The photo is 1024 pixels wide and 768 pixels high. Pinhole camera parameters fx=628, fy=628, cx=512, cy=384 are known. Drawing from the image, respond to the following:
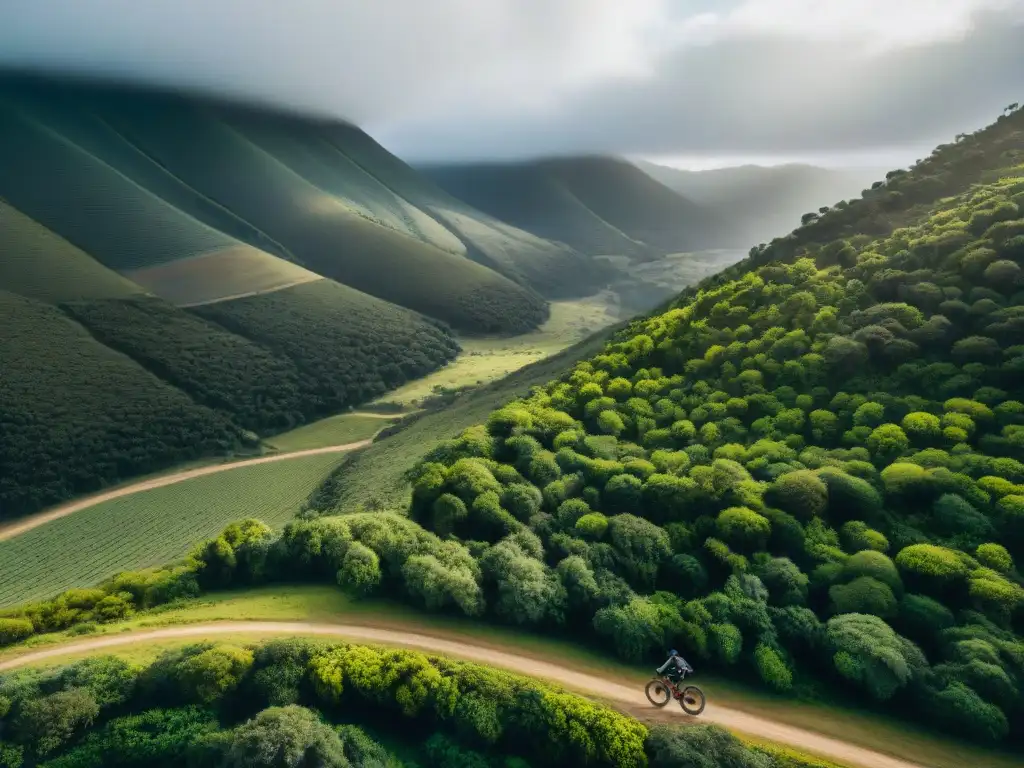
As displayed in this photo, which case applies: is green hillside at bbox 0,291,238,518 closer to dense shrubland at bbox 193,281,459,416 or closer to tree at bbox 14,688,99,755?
dense shrubland at bbox 193,281,459,416

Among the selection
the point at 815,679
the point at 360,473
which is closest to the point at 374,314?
the point at 360,473

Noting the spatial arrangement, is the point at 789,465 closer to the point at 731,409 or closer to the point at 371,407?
the point at 731,409

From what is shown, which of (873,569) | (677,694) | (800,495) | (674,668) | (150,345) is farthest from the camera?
(150,345)

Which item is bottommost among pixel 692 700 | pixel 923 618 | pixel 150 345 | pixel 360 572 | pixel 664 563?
pixel 150 345

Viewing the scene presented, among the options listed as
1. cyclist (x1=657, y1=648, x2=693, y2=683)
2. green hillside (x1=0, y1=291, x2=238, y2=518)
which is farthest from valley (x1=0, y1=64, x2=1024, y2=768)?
green hillside (x1=0, y1=291, x2=238, y2=518)

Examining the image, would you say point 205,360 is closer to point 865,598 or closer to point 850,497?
point 850,497

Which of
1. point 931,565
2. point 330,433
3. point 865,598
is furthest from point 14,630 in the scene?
point 330,433

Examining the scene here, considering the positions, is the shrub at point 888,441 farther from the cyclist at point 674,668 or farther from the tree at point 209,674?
the tree at point 209,674
